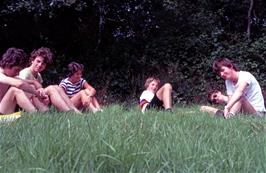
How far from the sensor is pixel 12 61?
20.1 ft

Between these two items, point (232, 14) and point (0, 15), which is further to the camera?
point (232, 14)

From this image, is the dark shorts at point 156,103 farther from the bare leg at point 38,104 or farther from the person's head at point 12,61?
the person's head at point 12,61

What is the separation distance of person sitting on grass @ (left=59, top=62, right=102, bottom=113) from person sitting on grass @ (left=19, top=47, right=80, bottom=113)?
55 cm

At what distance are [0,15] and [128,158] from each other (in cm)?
1138

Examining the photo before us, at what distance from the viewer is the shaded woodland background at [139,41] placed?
1424cm

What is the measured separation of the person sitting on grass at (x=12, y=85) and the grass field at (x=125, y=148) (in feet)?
5.17

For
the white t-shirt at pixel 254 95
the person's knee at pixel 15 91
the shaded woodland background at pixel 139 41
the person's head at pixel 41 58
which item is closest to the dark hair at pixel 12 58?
the person's knee at pixel 15 91

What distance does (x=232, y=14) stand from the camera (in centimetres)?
1659

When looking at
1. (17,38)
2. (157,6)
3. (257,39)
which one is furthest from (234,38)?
(17,38)

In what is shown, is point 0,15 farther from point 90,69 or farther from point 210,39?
point 210,39

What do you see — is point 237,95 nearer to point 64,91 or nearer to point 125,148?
point 64,91

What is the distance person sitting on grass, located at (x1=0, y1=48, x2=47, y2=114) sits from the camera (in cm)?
613

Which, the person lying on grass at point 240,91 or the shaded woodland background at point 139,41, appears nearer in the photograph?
the person lying on grass at point 240,91

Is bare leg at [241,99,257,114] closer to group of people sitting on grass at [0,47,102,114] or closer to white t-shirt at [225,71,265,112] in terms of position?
white t-shirt at [225,71,265,112]
